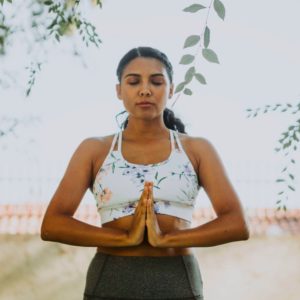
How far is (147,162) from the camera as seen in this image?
153cm

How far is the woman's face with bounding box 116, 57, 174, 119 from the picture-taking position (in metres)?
1.54

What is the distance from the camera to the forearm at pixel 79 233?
1.38 m

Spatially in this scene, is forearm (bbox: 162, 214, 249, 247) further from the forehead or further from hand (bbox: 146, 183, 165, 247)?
the forehead

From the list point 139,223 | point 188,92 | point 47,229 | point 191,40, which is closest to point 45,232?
point 47,229

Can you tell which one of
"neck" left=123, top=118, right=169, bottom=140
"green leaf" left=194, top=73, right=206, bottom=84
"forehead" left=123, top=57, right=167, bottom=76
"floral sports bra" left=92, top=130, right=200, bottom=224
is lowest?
"floral sports bra" left=92, top=130, right=200, bottom=224

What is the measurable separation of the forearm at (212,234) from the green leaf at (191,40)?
0.45 m

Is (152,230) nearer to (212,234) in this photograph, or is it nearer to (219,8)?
(212,234)

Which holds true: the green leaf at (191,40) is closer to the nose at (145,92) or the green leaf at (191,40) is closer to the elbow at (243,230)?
the nose at (145,92)

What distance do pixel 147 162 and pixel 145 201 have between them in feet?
0.57

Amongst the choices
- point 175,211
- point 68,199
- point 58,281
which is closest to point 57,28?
point 68,199

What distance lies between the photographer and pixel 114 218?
1.47 m

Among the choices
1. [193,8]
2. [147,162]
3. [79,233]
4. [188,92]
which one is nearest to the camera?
[193,8]

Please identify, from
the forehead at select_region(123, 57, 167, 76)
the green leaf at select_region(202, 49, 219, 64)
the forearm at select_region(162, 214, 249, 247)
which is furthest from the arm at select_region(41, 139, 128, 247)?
the green leaf at select_region(202, 49, 219, 64)

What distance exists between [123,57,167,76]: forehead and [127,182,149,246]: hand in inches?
14.0
